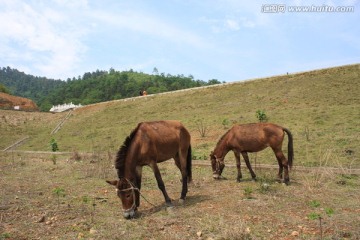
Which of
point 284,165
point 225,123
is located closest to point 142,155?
point 284,165

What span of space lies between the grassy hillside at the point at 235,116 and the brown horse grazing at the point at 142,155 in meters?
7.33

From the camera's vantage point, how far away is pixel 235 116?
31.8 meters

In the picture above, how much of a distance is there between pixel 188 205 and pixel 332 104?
26630 mm

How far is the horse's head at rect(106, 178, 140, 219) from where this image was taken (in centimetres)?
800

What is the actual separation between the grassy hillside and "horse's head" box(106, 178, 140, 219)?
29.3 ft

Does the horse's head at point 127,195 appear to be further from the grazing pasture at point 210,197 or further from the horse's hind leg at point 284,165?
the horse's hind leg at point 284,165

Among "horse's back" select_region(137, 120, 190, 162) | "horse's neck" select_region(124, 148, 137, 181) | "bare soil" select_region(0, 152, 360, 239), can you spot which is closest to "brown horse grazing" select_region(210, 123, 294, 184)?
"bare soil" select_region(0, 152, 360, 239)

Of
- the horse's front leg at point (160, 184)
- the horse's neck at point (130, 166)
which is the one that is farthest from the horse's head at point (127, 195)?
the horse's front leg at point (160, 184)

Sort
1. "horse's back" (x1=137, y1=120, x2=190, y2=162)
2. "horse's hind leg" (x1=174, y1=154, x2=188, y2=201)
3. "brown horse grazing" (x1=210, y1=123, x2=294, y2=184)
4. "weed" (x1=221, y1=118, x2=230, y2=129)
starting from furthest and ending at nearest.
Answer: "weed" (x1=221, y1=118, x2=230, y2=129) → "brown horse grazing" (x1=210, y1=123, x2=294, y2=184) → "horse's hind leg" (x1=174, y1=154, x2=188, y2=201) → "horse's back" (x1=137, y1=120, x2=190, y2=162)

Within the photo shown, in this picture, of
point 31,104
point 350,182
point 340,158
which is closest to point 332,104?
point 340,158

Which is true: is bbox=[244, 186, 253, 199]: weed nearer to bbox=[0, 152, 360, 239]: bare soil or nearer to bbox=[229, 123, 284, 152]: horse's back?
bbox=[0, 152, 360, 239]: bare soil

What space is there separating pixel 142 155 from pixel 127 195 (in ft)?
3.55

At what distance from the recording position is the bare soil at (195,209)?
268 inches

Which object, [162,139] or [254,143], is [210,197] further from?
[254,143]
